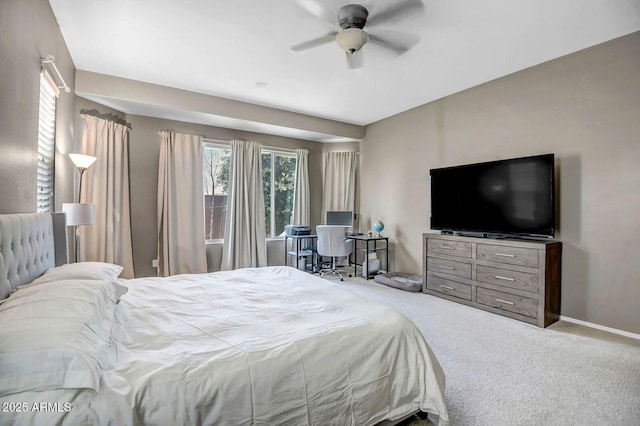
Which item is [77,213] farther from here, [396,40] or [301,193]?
[301,193]

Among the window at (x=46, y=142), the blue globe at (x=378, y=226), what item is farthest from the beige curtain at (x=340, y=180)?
the window at (x=46, y=142)

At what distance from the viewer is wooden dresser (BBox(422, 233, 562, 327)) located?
2977 mm

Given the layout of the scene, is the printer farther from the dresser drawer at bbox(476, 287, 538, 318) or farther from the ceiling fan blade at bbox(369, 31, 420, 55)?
the ceiling fan blade at bbox(369, 31, 420, 55)

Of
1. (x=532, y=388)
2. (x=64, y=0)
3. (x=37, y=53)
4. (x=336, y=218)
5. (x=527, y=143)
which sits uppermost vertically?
(x=64, y=0)

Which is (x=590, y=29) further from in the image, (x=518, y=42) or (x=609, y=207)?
(x=609, y=207)

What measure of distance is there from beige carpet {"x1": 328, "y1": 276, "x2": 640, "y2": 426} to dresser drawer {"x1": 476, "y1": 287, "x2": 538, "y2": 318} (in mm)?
130

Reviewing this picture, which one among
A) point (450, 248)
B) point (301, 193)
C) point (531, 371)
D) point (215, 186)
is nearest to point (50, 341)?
point (531, 371)

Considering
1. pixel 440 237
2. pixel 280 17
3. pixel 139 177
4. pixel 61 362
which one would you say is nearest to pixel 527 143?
pixel 440 237

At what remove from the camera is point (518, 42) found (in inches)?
112

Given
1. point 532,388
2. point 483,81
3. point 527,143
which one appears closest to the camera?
point 532,388

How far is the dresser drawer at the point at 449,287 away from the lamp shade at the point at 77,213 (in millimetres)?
4113

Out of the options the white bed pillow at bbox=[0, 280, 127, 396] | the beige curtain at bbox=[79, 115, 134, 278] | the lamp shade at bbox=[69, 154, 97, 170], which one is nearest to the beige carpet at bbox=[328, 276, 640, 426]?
the white bed pillow at bbox=[0, 280, 127, 396]

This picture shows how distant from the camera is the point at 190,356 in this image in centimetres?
120

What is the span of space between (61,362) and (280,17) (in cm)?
273
